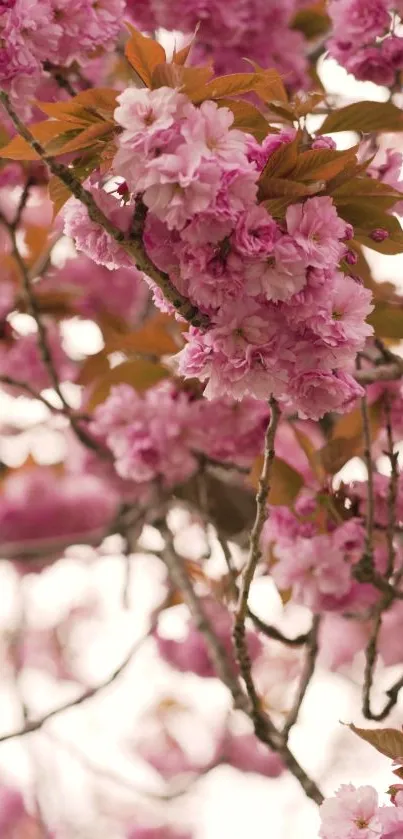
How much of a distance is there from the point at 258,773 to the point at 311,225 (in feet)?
9.71

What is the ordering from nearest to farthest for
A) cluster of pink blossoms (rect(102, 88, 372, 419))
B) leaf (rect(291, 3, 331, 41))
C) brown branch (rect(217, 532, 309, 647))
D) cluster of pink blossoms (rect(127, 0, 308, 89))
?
cluster of pink blossoms (rect(102, 88, 372, 419))
brown branch (rect(217, 532, 309, 647))
cluster of pink blossoms (rect(127, 0, 308, 89))
leaf (rect(291, 3, 331, 41))

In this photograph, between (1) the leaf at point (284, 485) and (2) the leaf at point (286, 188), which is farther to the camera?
(1) the leaf at point (284, 485)

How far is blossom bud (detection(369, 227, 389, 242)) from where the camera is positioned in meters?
0.94

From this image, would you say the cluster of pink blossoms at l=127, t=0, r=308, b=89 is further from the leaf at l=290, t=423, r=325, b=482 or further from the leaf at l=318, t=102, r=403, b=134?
the leaf at l=290, t=423, r=325, b=482

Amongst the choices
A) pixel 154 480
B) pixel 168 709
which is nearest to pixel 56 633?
pixel 168 709

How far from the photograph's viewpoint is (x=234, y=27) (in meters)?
1.67

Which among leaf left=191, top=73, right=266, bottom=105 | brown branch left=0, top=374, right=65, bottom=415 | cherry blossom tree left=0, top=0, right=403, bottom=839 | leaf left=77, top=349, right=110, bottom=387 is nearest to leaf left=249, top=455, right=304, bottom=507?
cherry blossom tree left=0, top=0, right=403, bottom=839

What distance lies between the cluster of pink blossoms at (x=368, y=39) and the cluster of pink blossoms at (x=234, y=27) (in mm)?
206

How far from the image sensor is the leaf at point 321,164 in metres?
0.86

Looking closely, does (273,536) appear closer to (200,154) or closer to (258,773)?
(200,154)

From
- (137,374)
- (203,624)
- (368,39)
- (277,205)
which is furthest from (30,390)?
(277,205)

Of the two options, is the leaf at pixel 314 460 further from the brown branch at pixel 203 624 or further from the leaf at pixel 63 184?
the leaf at pixel 63 184

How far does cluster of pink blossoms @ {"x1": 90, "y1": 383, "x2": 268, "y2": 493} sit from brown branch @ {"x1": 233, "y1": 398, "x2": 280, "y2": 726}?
1.80 ft

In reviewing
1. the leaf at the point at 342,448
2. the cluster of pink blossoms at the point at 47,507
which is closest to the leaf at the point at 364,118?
the leaf at the point at 342,448
